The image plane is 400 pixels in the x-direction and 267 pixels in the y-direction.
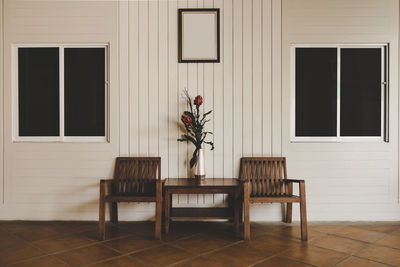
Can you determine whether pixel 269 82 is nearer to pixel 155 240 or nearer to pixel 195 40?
pixel 195 40

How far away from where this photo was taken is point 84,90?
4047 millimetres

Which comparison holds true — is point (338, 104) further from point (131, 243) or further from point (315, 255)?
point (131, 243)

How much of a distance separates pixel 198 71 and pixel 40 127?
225 centimetres

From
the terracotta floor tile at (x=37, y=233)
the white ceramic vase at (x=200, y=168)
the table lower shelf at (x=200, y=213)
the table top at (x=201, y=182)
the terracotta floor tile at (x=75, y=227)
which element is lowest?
the terracotta floor tile at (x=75, y=227)

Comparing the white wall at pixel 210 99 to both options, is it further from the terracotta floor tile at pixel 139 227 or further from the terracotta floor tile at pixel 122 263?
the terracotta floor tile at pixel 122 263

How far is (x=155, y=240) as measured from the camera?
10.7 ft

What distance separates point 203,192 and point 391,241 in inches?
82.4

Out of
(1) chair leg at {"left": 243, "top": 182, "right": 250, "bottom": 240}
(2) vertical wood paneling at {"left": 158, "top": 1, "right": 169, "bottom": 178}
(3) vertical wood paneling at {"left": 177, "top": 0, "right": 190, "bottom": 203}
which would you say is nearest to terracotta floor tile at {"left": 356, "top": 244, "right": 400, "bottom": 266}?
(1) chair leg at {"left": 243, "top": 182, "right": 250, "bottom": 240}

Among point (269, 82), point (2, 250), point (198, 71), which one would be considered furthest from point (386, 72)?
point (2, 250)

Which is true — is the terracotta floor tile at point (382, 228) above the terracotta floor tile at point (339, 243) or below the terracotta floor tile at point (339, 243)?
below

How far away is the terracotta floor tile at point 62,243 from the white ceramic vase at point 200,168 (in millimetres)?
1398

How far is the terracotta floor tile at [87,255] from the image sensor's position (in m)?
2.72

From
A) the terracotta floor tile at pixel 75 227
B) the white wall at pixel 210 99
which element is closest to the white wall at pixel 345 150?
the white wall at pixel 210 99

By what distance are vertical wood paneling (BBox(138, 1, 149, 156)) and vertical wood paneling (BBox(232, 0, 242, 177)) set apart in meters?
1.15
